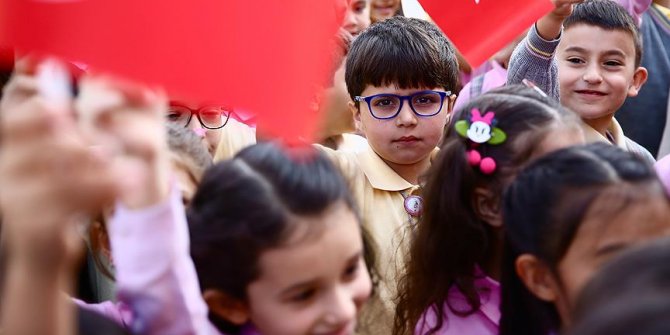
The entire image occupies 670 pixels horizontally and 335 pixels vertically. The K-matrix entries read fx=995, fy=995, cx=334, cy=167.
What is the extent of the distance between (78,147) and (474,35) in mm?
1600

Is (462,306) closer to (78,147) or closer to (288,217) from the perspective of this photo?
(288,217)

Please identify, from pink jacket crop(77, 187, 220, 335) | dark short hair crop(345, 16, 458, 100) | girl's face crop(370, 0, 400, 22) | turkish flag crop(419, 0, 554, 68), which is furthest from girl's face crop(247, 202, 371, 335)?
girl's face crop(370, 0, 400, 22)

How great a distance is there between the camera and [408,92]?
284cm

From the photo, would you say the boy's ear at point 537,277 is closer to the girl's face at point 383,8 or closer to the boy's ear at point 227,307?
the boy's ear at point 227,307

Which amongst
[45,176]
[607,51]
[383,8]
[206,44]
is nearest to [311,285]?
[206,44]

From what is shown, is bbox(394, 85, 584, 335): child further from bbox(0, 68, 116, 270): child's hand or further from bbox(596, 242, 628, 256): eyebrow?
bbox(0, 68, 116, 270): child's hand

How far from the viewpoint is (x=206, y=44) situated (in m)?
1.41

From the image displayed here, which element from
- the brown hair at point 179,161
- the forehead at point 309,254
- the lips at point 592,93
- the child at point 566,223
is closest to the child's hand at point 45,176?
the forehead at point 309,254

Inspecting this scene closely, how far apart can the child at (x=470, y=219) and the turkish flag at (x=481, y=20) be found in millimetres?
185

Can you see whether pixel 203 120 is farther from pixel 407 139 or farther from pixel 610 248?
pixel 610 248

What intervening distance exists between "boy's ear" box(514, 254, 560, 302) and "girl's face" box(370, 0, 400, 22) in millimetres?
2907

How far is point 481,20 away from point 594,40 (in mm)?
924

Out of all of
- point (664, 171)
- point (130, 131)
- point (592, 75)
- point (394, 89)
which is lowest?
→ point (664, 171)

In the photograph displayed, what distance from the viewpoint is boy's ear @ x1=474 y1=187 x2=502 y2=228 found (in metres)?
2.20
